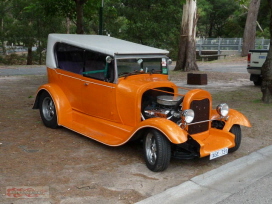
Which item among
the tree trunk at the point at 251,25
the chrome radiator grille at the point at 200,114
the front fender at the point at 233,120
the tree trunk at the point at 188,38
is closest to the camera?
the chrome radiator grille at the point at 200,114

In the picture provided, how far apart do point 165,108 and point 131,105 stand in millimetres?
555

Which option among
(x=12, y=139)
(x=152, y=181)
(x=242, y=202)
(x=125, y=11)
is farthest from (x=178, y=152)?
(x=125, y=11)

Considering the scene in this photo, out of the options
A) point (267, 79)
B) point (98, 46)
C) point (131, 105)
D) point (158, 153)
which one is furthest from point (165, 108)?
point (267, 79)

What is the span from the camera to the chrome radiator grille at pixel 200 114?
5473 mm

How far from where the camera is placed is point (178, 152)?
5305 millimetres

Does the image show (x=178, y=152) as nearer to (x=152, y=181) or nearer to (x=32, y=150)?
(x=152, y=181)

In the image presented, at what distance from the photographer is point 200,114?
5.59 meters

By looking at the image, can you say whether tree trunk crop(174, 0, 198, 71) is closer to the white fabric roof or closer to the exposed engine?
the white fabric roof

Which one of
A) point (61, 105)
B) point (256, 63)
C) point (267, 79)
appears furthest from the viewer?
point (256, 63)

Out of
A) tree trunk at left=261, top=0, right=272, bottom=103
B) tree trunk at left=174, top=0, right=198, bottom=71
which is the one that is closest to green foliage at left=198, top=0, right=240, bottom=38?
tree trunk at left=174, top=0, right=198, bottom=71

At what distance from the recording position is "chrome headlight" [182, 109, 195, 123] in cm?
518

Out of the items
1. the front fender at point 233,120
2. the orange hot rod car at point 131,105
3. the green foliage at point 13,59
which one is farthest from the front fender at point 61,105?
the green foliage at point 13,59

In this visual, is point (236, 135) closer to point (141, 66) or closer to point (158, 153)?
point (158, 153)

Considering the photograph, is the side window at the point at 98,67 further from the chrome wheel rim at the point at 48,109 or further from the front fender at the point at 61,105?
the chrome wheel rim at the point at 48,109
